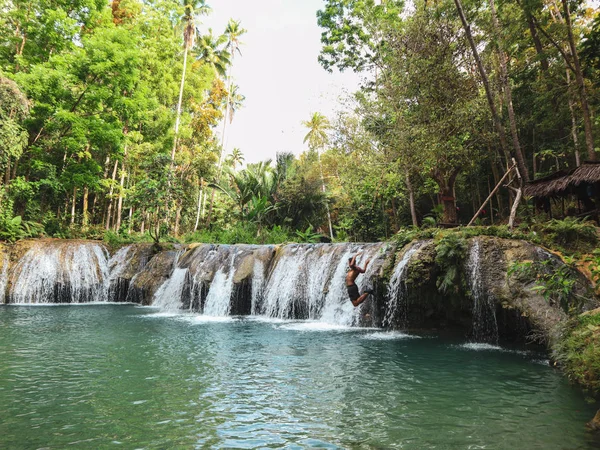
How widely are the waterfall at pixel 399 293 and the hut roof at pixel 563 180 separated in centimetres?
567

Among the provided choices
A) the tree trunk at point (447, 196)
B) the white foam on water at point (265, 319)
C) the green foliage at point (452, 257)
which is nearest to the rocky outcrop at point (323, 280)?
the green foliage at point (452, 257)

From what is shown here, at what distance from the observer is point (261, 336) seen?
393 inches

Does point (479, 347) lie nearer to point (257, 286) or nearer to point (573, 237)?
point (573, 237)

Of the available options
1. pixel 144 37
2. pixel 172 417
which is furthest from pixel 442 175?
pixel 144 37

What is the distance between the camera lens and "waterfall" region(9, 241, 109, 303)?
16.9m

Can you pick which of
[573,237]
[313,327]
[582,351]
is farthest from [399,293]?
[582,351]

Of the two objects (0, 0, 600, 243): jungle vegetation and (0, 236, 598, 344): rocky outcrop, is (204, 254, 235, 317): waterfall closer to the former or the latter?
(0, 236, 598, 344): rocky outcrop

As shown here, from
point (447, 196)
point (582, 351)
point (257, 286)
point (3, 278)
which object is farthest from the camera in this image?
point (447, 196)

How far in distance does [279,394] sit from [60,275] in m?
15.3

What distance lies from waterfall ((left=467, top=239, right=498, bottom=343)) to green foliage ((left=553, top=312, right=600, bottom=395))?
7.63 ft

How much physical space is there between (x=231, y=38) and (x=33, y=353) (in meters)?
37.7

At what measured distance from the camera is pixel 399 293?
10.6 m

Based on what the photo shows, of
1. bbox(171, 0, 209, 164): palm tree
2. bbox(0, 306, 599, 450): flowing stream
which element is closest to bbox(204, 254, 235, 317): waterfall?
bbox(0, 306, 599, 450): flowing stream

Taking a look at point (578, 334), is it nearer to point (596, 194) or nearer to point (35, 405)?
point (35, 405)
